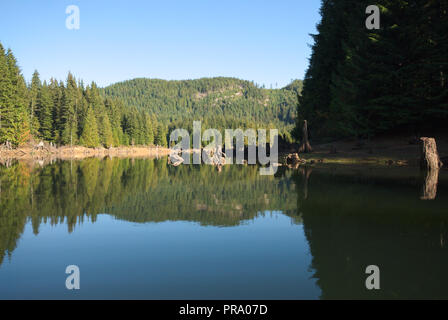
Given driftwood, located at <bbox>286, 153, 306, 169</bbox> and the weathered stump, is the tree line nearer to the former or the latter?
driftwood, located at <bbox>286, 153, 306, 169</bbox>

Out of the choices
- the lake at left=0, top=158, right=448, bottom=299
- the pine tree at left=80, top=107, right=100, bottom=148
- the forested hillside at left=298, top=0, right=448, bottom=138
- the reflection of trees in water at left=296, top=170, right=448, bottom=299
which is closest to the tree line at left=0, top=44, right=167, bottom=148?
the pine tree at left=80, top=107, right=100, bottom=148

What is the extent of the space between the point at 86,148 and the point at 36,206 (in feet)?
260

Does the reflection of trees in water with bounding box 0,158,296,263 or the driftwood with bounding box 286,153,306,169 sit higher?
the driftwood with bounding box 286,153,306,169

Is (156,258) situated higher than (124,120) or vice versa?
(124,120)

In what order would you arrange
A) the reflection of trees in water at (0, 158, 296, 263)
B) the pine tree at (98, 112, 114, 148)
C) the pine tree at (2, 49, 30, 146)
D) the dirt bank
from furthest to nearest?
the pine tree at (98, 112, 114, 148), the dirt bank, the pine tree at (2, 49, 30, 146), the reflection of trees in water at (0, 158, 296, 263)

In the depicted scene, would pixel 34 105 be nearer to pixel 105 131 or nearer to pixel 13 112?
pixel 105 131

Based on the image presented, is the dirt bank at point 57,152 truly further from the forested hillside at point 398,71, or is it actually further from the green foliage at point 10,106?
the forested hillside at point 398,71

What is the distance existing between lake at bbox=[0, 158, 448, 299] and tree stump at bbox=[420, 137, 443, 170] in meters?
10.6

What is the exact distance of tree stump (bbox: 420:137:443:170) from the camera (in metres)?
22.0

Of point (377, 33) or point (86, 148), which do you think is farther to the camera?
point (86, 148)

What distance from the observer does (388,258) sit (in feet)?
19.9

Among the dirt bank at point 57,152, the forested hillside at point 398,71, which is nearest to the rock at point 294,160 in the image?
the forested hillside at point 398,71

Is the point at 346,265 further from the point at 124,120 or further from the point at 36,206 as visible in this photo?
the point at 124,120
